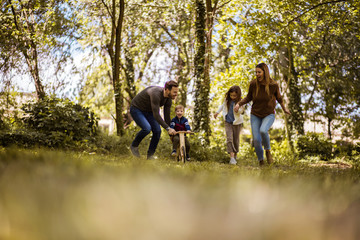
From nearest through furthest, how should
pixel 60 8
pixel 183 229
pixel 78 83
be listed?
pixel 183 229 → pixel 60 8 → pixel 78 83

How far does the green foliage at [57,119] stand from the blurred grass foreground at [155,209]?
8.42m

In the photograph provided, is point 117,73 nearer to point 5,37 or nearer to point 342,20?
point 5,37

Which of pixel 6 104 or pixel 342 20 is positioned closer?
pixel 342 20

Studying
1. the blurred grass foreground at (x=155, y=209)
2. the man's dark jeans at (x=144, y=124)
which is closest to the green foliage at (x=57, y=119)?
the man's dark jeans at (x=144, y=124)

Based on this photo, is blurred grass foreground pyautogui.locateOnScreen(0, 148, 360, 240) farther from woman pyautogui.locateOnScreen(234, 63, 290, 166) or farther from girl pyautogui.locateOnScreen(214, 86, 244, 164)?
girl pyautogui.locateOnScreen(214, 86, 244, 164)

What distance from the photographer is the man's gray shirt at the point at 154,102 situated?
21.3 feet

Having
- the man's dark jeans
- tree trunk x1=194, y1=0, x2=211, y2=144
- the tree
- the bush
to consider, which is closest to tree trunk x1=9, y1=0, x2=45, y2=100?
the tree

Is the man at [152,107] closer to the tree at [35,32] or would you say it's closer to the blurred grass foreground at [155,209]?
the blurred grass foreground at [155,209]

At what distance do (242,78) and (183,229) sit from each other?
46.2ft

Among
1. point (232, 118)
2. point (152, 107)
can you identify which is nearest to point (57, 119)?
point (152, 107)

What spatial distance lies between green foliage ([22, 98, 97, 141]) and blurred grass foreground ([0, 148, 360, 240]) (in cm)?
842

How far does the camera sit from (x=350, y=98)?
64.0 feet

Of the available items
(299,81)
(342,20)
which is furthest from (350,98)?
(342,20)

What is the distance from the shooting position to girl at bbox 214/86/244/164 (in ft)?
27.8
